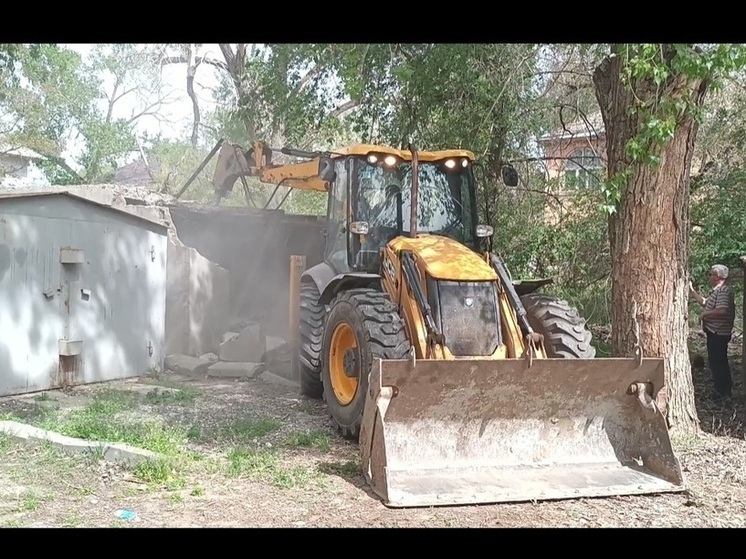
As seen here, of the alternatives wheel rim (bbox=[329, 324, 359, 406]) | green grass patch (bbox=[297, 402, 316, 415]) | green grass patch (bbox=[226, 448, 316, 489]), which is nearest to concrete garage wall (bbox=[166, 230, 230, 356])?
green grass patch (bbox=[297, 402, 316, 415])

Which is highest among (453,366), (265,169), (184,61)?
(184,61)

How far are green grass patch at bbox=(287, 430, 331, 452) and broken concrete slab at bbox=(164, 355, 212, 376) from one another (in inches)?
160

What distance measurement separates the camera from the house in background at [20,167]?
1022 inches

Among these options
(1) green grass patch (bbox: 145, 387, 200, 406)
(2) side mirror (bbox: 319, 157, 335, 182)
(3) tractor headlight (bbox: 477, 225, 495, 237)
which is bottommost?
(1) green grass patch (bbox: 145, 387, 200, 406)

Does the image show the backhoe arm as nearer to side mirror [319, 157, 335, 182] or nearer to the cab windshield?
side mirror [319, 157, 335, 182]

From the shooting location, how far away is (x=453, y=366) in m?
5.12

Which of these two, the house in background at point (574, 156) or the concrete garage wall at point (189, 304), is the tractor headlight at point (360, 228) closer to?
the house in background at point (574, 156)

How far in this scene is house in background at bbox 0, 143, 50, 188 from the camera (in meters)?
26.0

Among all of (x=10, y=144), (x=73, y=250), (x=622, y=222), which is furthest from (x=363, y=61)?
(x=10, y=144)

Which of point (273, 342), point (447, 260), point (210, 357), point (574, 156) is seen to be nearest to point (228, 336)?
point (210, 357)

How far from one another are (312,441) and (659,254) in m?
3.36

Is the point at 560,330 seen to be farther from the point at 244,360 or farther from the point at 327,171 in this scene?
the point at 244,360

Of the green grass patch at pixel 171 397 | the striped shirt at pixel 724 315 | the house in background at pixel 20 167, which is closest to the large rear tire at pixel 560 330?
the striped shirt at pixel 724 315

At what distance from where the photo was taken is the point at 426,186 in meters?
7.26
